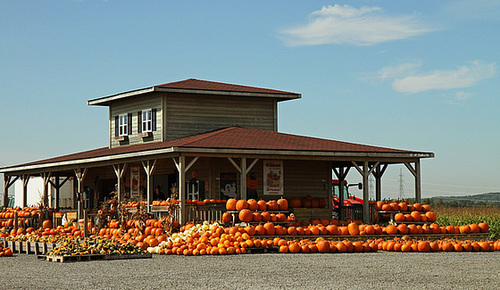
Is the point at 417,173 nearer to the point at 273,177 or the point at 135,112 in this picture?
the point at 273,177

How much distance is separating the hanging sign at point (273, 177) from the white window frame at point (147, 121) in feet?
19.8

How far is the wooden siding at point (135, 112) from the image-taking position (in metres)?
34.2

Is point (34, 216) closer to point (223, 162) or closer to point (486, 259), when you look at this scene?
point (223, 162)

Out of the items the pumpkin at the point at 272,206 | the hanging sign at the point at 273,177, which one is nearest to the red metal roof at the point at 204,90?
the hanging sign at the point at 273,177

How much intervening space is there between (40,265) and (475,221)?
21524mm

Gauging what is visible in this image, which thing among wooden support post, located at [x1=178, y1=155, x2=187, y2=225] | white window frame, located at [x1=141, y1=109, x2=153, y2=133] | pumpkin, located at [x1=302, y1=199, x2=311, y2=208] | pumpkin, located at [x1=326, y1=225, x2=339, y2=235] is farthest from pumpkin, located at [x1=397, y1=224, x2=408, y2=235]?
white window frame, located at [x1=141, y1=109, x2=153, y2=133]

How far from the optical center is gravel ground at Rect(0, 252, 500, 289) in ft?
46.0

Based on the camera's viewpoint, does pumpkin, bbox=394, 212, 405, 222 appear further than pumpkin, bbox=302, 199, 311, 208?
No

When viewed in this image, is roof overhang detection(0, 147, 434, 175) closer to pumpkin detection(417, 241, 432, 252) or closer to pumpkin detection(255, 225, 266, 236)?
pumpkin detection(255, 225, 266, 236)

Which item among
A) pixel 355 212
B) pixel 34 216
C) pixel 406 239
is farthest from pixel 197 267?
pixel 34 216

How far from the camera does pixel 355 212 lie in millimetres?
32938

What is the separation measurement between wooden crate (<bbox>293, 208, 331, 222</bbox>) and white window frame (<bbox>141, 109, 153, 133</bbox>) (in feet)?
26.2

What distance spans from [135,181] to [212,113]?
14.6 ft

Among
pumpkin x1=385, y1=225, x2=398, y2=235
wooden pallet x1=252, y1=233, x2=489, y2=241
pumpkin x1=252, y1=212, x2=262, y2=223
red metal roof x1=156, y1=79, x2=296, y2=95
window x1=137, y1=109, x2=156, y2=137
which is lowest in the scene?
wooden pallet x1=252, y1=233, x2=489, y2=241
